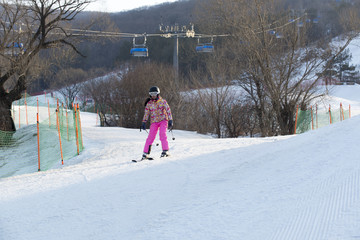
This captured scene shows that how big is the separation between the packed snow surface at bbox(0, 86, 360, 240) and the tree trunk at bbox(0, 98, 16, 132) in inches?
517

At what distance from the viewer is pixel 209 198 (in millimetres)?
5344

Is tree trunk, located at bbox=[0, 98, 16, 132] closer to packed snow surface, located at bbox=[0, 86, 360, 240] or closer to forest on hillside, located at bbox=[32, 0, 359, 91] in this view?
packed snow surface, located at bbox=[0, 86, 360, 240]

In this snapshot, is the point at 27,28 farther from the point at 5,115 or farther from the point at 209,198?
the point at 209,198

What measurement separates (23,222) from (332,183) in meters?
3.89

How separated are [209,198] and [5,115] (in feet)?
56.7

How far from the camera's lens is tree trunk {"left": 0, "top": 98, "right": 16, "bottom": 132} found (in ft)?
65.4

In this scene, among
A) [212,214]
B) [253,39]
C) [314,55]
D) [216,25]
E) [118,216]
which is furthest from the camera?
[216,25]

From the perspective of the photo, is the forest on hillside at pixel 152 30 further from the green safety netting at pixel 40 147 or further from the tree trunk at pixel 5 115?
the green safety netting at pixel 40 147

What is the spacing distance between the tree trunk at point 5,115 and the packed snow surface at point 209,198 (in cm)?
1313

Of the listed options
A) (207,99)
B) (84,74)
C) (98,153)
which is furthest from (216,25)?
(84,74)

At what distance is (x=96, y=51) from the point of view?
11900cm

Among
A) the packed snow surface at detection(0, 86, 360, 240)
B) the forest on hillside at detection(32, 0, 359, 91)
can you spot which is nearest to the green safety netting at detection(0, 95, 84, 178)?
the packed snow surface at detection(0, 86, 360, 240)

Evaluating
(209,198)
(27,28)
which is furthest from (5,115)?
(209,198)

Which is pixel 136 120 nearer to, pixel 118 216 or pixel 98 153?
pixel 98 153
